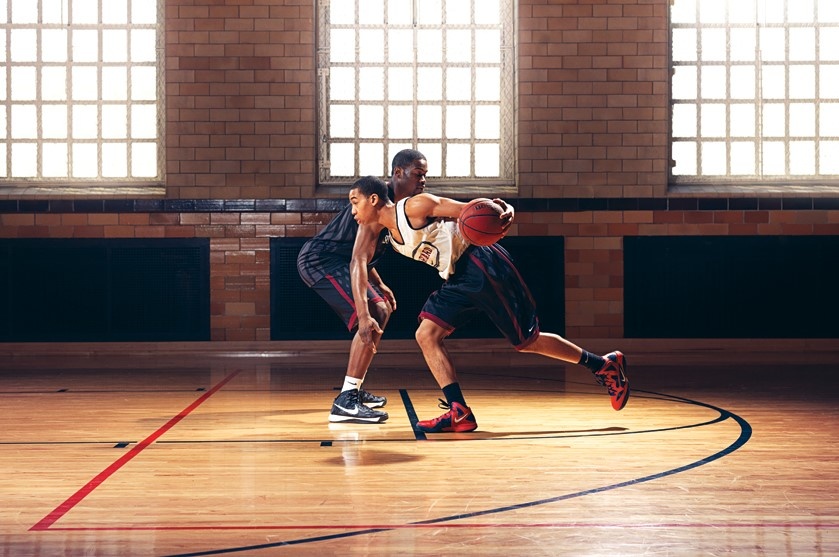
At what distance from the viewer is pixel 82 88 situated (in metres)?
9.03

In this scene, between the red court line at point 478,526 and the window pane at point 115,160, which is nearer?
the red court line at point 478,526

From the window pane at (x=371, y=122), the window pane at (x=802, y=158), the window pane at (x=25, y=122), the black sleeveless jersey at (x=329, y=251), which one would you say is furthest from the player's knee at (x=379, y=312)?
the window pane at (x=802, y=158)

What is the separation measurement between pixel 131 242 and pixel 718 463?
6383mm

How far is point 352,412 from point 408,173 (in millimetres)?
1159

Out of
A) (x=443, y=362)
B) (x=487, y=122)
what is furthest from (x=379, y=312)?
(x=487, y=122)

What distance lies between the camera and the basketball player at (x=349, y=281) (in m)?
4.59

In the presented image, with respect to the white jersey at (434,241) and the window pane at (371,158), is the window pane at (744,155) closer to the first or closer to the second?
the window pane at (371,158)

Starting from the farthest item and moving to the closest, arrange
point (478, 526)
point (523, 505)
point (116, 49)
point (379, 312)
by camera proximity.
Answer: point (116, 49), point (379, 312), point (523, 505), point (478, 526)

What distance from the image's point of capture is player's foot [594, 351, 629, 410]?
4.62 meters

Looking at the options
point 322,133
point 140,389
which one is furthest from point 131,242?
point 140,389

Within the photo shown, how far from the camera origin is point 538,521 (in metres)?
2.70

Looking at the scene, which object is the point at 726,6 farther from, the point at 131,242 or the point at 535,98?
the point at 131,242

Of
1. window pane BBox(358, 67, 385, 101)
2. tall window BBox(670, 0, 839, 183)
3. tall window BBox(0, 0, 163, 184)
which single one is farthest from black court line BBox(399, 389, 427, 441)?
tall window BBox(670, 0, 839, 183)

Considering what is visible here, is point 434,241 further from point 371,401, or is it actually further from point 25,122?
point 25,122
